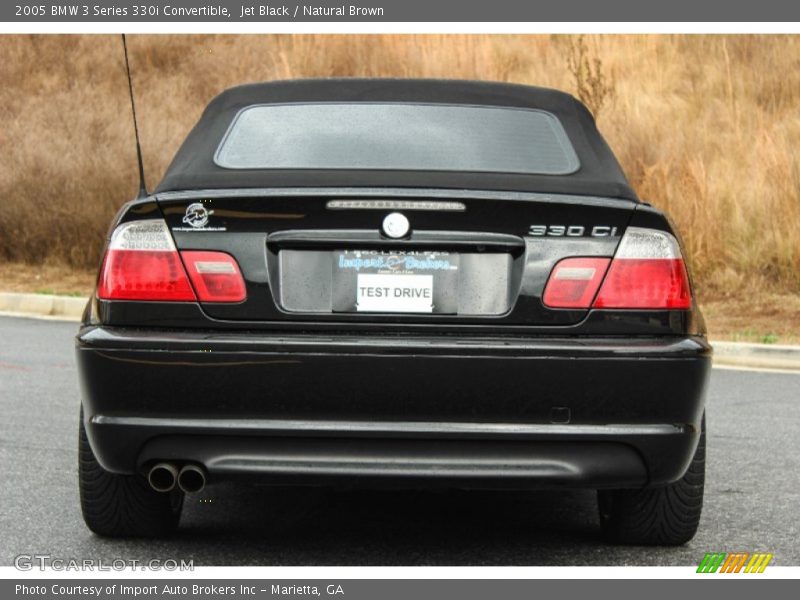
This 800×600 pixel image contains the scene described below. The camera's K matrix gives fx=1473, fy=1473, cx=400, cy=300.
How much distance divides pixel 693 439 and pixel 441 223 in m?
0.97

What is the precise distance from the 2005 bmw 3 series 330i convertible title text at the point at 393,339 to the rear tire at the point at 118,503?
0.39 meters

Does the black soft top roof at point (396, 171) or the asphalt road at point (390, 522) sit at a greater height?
the black soft top roof at point (396, 171)

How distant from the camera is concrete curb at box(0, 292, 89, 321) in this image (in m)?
15.2

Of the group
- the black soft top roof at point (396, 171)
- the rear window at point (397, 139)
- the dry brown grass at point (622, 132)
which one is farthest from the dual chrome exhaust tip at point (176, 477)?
the dry brown grass at point (622, 132)

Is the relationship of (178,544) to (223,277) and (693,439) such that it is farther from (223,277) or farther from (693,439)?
(693,439)

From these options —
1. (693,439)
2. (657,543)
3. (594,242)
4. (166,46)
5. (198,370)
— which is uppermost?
(594,242)

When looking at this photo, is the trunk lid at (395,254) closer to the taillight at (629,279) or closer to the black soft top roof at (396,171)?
the taillight at (629,279)

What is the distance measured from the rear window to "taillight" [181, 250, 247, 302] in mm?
553

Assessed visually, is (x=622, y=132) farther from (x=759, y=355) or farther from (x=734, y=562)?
(x=734, y=562)

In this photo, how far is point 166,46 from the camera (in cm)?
3569

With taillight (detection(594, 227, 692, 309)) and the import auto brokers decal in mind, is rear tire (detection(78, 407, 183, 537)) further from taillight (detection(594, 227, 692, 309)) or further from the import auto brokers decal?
taillight (detection(594, 227, 692, 309))

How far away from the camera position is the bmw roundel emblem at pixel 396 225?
4.19 m

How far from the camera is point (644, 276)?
428cm

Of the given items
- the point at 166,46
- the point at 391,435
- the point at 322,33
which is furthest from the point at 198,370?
the point at 166,46
